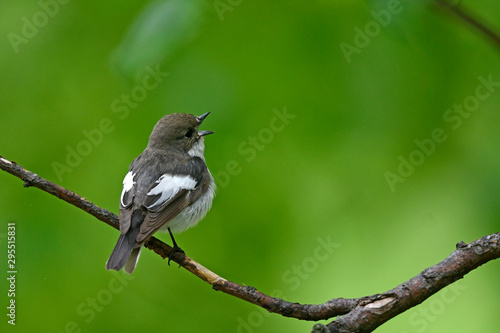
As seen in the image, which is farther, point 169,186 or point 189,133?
point 189,133

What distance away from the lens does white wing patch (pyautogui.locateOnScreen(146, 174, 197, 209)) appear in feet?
13.2

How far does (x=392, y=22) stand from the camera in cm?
227

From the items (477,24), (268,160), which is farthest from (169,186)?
(477,24)

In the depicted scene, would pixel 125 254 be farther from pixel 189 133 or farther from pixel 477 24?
pixel 477 24

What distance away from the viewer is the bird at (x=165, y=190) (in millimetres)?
3506

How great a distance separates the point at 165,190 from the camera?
4.11 meters

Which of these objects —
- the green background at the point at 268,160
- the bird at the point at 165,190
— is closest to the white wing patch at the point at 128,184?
the bird at the point at 165,190

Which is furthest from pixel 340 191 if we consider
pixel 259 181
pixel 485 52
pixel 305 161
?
pixel 485 52

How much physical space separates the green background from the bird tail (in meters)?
0.15

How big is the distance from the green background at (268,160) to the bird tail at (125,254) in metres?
0.15

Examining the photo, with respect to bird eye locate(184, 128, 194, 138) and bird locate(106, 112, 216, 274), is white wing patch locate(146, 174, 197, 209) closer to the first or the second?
bird locate(106, 112, 216, 274)

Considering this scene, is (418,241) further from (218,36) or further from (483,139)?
(218,36)

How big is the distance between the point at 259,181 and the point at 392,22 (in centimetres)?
138

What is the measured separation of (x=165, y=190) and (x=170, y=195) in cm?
8
